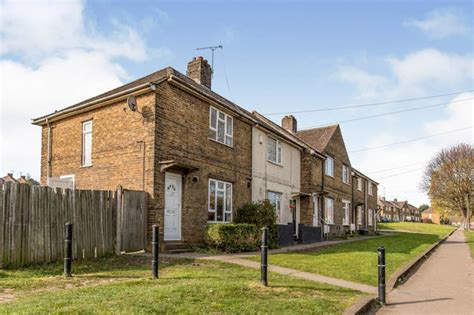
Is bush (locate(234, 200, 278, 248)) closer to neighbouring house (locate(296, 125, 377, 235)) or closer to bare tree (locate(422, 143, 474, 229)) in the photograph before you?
neighbouring house (locate(296, 125, 377, 235))

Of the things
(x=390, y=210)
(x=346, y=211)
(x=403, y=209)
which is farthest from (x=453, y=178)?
(x=403, y=209)

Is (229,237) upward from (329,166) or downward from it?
downward

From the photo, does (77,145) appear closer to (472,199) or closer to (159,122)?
(159,122)

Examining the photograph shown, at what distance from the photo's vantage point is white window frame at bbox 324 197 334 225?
27.8m

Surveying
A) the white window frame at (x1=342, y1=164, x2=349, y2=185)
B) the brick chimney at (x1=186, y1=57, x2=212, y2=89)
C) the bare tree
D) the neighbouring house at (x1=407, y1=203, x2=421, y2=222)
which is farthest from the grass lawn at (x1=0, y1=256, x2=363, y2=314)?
the neighbouring house at (x1=407, y1=203, x2=421, y2=222)

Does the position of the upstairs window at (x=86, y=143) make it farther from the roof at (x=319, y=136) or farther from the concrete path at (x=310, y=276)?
the roof at (x=319, y=136)

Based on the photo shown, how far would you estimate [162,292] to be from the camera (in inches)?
265

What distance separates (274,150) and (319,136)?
839 centimetres

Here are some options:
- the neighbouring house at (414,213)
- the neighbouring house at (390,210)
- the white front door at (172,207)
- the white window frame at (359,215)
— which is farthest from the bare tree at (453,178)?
the neighbouring house at (414,213)

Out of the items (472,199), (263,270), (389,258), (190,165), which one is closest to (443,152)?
(472,199)

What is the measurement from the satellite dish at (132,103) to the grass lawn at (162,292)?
5607 millimetres

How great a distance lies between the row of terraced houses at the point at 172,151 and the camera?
13898 mm

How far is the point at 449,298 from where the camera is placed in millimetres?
8734

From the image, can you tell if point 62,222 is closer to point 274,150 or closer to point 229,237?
point 229,237
